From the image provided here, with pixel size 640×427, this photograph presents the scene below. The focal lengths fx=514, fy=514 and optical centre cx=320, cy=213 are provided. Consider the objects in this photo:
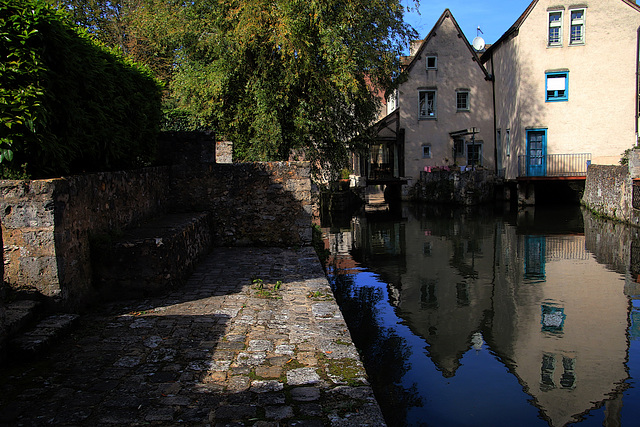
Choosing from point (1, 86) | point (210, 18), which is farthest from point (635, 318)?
point (210, 18)

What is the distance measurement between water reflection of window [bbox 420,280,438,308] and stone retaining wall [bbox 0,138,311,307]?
2.57 m

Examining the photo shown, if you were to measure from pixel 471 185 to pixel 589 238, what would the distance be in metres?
11.0

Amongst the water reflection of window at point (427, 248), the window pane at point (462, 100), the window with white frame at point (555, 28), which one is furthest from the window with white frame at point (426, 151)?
the water reflection of window at point (427, 248)

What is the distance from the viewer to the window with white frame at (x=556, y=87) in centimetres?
2702

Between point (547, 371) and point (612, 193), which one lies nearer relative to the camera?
point (547, 371)

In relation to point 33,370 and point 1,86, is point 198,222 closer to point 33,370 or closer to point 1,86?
point 1,86

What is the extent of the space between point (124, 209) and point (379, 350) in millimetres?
4094

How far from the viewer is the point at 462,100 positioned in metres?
32.2

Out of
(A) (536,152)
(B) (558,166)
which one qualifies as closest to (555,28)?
(A) (536,152)

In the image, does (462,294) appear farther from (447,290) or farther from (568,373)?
(568,373)

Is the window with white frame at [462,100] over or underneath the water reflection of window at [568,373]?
over

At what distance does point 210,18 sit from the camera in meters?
17.2

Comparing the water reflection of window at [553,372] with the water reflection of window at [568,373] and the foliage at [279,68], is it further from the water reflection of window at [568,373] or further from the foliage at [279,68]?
the foliage at [279,68]

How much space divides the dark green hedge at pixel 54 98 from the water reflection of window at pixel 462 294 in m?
6.50
